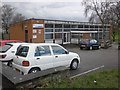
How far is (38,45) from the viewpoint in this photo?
8.54 meters

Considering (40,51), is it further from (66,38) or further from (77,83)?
(66,38)

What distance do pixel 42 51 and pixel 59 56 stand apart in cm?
106

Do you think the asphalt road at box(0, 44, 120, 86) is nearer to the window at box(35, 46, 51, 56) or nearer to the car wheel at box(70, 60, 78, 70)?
the car wheel at box(70, 60, 78, 70)

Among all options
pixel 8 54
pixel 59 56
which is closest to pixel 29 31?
pixel 8 54

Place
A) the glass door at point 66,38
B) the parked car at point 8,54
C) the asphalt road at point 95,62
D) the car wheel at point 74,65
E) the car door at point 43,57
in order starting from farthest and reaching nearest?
the glass door at point 66,38, the asphalt road at point 95,62, the parked car at point 8,54, the car wheel at point 74,65, the car door at point 43,57

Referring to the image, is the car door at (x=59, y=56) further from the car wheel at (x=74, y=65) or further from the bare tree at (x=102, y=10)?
the bare tree at (x=102, y=10)

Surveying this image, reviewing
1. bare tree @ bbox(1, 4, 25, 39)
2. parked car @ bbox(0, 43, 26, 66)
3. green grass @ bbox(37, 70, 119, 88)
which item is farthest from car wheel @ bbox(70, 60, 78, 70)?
bare tree @ bbox(1, 4, 25, 39)

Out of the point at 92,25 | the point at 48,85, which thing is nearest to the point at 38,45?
the point at 48,85

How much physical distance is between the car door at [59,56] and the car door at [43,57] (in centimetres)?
28

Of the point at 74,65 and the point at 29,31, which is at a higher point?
the point at 29,31

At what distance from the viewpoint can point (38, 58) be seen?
8312 millimetres

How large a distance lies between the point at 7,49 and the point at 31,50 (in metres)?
3.02

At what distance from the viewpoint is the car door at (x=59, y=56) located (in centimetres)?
912

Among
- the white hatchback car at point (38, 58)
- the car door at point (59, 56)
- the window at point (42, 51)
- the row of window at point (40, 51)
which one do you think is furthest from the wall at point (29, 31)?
the window at point (42, 51)
